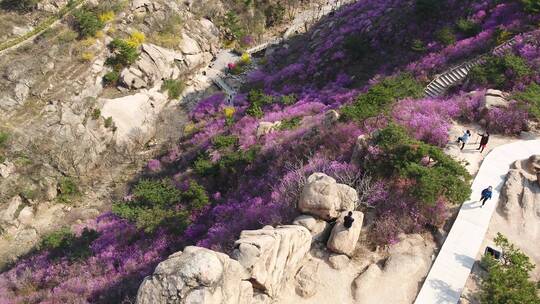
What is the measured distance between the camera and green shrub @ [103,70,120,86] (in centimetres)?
3981

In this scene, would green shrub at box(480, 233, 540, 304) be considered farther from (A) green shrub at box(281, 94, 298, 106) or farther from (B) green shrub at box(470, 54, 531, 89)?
(A) green shrub at box(281, 94, 298, 106)

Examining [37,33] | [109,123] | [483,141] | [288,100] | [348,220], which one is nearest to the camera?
[348,220]

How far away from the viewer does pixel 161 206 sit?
2452 centimetres

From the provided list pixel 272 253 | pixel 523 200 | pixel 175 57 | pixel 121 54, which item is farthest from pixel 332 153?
pixel 175 57

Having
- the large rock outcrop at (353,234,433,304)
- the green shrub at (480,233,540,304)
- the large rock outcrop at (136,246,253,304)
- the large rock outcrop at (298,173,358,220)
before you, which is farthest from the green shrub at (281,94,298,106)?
the large rock outcrop at (136,246,253,304)

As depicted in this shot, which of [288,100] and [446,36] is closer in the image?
[446,36]

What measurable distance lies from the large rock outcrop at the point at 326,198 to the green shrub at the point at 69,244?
15.5 meters

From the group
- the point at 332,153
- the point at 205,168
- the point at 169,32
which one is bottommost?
the point at 205,168

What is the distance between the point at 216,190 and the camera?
89.9 feet

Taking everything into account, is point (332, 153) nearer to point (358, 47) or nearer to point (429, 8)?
point (358, 47)

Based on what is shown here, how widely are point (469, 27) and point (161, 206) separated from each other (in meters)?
30.3

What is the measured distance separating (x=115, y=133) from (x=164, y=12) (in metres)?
19.1

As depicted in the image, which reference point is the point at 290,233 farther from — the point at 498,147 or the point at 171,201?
the point at 498,147

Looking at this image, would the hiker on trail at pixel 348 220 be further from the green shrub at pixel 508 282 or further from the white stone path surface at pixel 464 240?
the green shrub at pixel 508 282
